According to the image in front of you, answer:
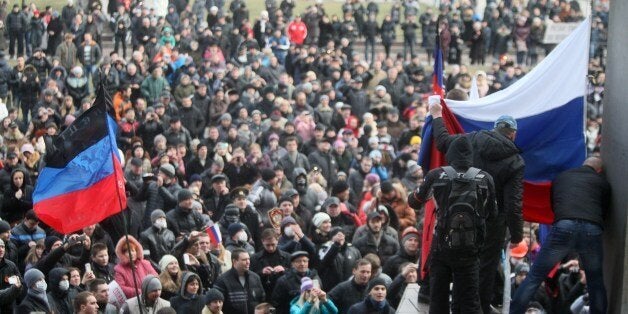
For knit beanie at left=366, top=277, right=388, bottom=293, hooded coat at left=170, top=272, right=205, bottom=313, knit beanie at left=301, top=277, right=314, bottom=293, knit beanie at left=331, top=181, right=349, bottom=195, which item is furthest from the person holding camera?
knit beanie at left=331, top=181, right=349, bottom=195

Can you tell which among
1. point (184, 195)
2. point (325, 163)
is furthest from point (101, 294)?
point (325, 163)

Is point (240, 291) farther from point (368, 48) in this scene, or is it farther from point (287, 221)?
point (368, 48)

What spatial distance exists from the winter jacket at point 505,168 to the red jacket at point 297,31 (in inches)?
910

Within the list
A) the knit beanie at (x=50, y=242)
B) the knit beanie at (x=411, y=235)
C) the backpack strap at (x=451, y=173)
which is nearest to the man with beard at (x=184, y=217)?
the knit beanie at (x=50, y=242)

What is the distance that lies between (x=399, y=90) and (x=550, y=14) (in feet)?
38.0

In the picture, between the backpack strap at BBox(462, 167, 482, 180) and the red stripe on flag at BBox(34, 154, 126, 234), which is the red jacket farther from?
the backpack strap at BBox(462, 167, 482, 180)

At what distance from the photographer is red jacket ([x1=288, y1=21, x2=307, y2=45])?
34406mm

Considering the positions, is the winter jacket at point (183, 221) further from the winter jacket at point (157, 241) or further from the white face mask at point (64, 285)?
the white face mask at point (64, 285)

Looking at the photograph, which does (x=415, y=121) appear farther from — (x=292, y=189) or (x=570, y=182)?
(x=570, y=182)

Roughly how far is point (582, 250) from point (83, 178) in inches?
182

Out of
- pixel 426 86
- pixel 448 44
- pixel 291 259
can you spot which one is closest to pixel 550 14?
pixel 448 44

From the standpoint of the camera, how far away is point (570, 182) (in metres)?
11.9

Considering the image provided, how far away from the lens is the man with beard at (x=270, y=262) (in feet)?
49.8

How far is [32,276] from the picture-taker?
14055 mm
